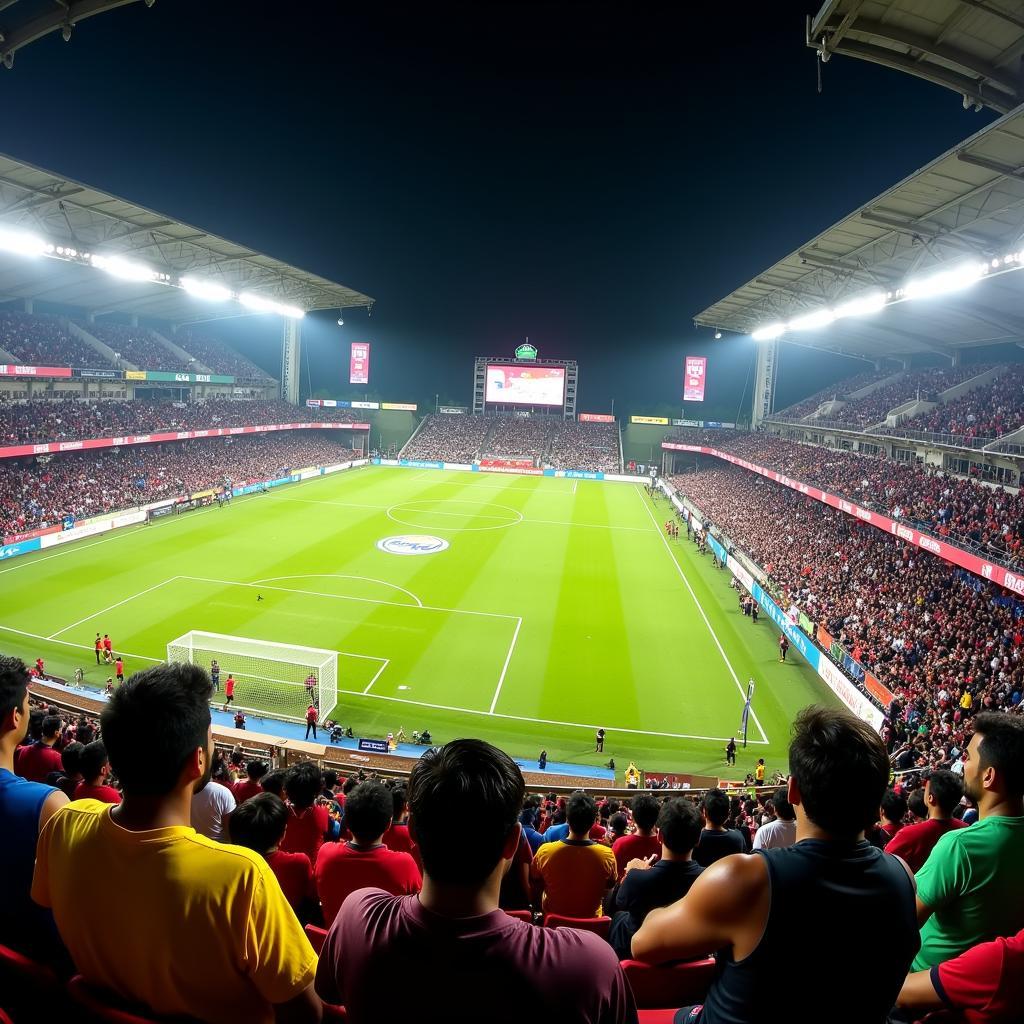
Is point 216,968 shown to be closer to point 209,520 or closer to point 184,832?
point 184,832

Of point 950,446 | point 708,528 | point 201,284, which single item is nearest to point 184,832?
point 950,446

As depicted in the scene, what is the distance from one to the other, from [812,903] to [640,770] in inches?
671

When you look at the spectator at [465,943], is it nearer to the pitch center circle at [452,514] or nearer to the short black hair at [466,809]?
the short black hair at [466,809]

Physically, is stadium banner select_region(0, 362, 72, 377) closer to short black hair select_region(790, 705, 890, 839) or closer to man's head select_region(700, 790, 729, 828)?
man's head select_region(700, 790, 729, 828)

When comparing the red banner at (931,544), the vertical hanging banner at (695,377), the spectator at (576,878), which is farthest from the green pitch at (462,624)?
the vertical hanging banner at (695,377)

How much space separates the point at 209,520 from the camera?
144ft

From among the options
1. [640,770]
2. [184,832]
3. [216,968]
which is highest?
[184,832]

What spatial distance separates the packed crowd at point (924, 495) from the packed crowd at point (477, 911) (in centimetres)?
1991

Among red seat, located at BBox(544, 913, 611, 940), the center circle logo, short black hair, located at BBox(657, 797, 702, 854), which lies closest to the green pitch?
the center circle logo

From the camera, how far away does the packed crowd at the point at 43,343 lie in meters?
45.2

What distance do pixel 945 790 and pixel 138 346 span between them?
66.1 meters

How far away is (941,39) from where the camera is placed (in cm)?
1343

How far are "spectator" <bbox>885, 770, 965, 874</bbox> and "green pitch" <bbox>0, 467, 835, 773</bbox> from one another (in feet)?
46.0

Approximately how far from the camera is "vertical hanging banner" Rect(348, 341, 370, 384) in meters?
82.8
